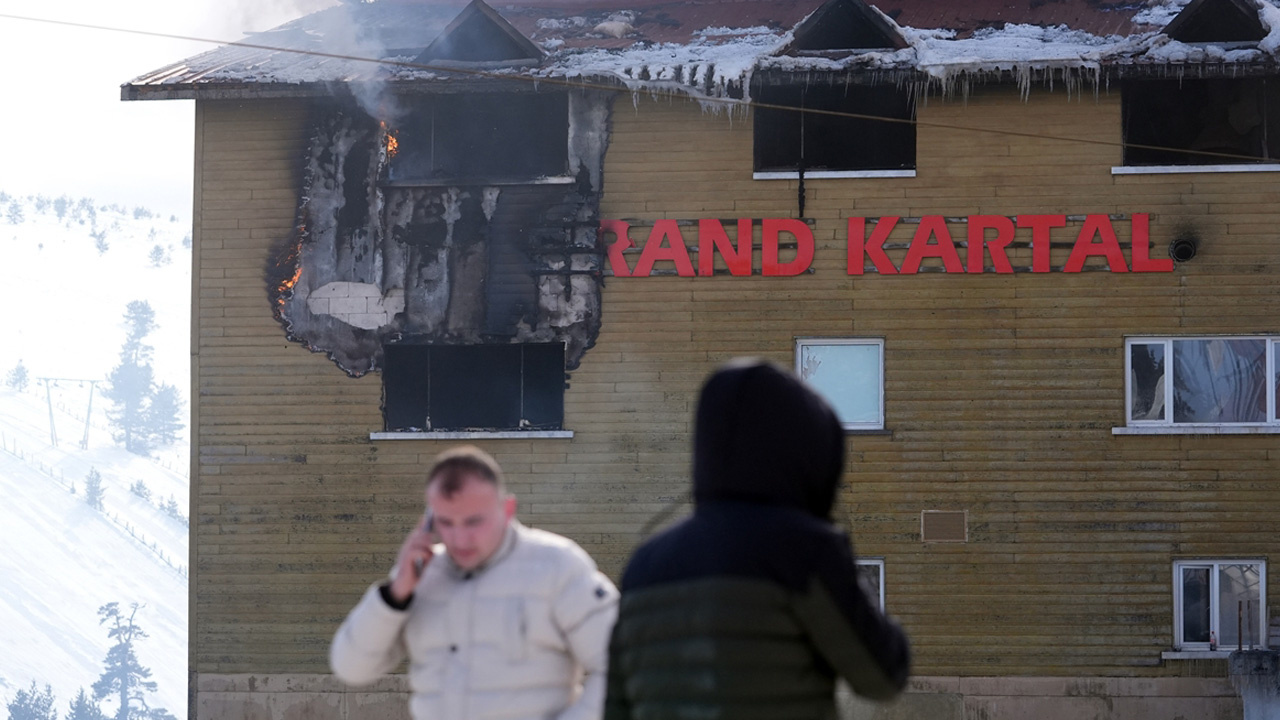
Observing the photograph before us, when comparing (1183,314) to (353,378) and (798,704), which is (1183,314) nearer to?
(353,378)

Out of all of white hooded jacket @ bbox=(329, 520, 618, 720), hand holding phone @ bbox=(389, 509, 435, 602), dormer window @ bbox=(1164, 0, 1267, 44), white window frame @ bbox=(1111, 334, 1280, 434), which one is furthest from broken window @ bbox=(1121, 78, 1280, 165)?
hand holding phone @ bbox=(389, 509, 435, 602)

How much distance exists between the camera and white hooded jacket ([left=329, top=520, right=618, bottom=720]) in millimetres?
4094

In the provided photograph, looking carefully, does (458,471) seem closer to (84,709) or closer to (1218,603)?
(1218,603)

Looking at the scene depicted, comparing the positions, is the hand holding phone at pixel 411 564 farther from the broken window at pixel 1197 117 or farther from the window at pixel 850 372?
the broken window at pixel 1197 117

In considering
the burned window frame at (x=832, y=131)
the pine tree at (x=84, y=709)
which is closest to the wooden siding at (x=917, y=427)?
the burned window frame at (x=832, y=131)

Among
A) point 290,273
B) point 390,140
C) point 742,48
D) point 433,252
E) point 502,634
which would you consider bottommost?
point 502,634

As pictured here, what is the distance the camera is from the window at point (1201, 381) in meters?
14.0

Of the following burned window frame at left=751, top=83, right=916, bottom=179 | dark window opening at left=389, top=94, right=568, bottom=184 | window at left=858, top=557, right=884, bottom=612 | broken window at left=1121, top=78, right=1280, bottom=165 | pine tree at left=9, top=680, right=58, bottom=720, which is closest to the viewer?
window at left=858, top=557, right=884, bottom=612

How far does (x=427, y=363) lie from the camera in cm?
1496

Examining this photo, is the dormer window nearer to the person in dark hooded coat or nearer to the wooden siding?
the wooden siding

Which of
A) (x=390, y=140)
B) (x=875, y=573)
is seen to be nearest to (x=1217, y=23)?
(x=875, y=573)

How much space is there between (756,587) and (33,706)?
54208 millimetres

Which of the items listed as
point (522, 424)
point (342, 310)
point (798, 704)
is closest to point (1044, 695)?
point (522, 424)

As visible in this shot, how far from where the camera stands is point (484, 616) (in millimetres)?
4117
